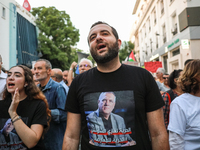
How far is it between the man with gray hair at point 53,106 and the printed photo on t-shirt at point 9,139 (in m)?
0.80

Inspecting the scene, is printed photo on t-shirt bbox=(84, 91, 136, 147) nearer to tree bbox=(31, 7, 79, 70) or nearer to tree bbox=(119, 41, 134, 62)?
tree bbox=(31, 7, 79, 70)

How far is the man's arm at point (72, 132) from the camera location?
1774 millimetres

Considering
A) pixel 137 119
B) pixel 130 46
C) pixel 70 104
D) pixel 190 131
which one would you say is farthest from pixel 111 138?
pixel 130 46

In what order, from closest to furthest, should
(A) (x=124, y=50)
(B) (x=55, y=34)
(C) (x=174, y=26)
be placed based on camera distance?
(C) (x=174, y=26) → (B) (x=55, y=34) → (A) (x=124, y=50)

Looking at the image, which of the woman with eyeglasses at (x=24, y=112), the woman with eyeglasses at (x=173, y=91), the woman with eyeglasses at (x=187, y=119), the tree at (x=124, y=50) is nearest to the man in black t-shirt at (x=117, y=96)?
the woman with eyeglasses at (x=187, y=119)

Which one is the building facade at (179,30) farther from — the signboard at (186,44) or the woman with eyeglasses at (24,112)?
the woman with eyeglasses at (24,112)

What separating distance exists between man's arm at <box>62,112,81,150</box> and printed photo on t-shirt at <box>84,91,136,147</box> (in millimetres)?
181

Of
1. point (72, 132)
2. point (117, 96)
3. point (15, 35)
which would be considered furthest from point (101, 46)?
point (15, 35)

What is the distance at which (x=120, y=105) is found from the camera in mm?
1607

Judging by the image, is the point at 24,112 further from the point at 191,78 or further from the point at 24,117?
the point at 191,78

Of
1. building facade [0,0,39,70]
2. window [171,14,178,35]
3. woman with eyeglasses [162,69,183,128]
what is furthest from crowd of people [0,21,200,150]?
window [171,14,178,35]

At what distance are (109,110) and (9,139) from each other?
4.23 ft

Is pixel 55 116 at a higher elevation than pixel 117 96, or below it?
below

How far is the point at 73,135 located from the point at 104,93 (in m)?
0.56
